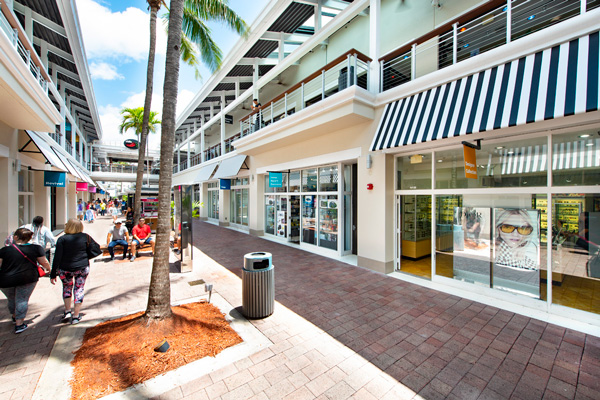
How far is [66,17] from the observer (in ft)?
33.4

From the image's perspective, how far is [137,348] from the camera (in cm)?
328

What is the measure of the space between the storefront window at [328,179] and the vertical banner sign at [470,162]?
427 cm

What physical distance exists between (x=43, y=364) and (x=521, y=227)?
8.21 metres

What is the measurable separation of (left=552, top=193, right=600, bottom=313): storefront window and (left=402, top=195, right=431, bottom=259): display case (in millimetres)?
3357

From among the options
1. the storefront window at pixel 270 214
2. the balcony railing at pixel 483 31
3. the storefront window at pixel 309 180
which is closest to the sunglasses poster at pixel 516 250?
the balcony railing at pixel 483 31

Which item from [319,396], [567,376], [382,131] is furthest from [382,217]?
[319,396]

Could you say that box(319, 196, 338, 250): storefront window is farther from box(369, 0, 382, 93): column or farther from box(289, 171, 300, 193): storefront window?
box(369, 0, 382, 93): column

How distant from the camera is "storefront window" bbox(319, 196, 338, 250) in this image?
8.70 metres

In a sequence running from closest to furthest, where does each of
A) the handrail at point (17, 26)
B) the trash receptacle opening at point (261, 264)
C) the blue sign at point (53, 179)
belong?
the trash receptacle opening at point (261, 264)
the handrail at point (17, 26)
the blue sign at point (53, 179)

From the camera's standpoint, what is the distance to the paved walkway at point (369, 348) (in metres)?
2.80

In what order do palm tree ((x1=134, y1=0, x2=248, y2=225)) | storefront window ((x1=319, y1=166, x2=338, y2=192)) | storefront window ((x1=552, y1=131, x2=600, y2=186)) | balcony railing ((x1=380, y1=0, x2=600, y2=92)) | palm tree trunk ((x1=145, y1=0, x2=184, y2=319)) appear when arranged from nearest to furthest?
palm tree trunk ((x1=145, y1=0, x2=184, y2=319)) → storefront window ((x1=552, y1=131, x2=600, y2=186)) → balcony railing ((x1=380, y1=0, x2=600, y2=92)) → storefront window ((x1=319, y1=166, x2=338, y2=192)) → palm tree ((x1=134, y1=0, x2=248, y2=225))

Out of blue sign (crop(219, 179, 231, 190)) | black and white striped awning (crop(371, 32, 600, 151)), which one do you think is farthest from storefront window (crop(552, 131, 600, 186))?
blue sign (crop(219, 179, 231, 190))

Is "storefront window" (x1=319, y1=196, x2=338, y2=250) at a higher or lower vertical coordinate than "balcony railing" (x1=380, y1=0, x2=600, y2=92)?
lower

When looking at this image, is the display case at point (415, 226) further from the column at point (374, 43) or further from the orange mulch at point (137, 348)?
the orange mulch at point (137, 348)
